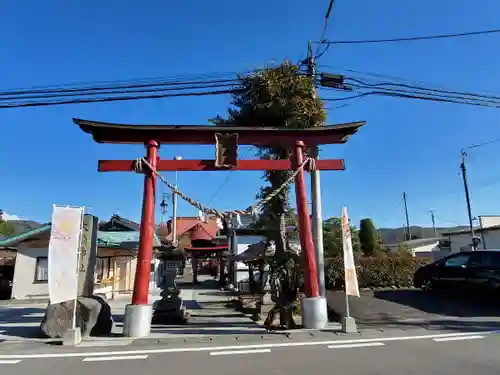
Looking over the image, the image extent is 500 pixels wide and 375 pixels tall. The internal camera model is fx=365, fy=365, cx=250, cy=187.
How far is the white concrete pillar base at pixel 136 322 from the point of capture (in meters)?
7.96

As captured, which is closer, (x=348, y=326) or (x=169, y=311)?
(x=348, y=326)

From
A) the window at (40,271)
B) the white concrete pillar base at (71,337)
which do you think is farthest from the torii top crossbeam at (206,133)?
the window at (40,271)

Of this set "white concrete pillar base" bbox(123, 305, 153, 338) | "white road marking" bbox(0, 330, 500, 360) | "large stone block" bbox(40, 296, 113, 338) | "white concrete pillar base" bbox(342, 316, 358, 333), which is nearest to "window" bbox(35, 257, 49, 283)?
"large stone block" bbox(40, 296, 113, 338)

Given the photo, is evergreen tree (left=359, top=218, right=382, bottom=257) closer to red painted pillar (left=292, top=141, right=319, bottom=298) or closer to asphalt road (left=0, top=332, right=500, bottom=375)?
red painted pillar (left=292, top=141, right=319, bottom=298)

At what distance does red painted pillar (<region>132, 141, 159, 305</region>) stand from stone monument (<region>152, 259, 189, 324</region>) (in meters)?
2.31

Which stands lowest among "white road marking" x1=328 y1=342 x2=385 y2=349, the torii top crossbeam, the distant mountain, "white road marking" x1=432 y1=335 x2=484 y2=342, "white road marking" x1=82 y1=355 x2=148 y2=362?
"white road marking" x1=432 y1=335 x2=484 y2=342

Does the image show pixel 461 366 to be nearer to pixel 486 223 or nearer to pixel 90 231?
pixel 90 231

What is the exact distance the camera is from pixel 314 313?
8469mm

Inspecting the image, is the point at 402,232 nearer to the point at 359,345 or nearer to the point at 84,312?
the point at 359,345

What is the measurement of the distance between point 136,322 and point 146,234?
6.38 feet

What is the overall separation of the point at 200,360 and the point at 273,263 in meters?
5.11

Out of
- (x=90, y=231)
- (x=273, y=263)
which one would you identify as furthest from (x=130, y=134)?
(x=273, y=263)

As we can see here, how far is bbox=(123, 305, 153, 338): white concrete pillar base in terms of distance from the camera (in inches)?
314

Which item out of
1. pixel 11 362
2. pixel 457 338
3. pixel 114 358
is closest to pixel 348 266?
pixel 457 338
